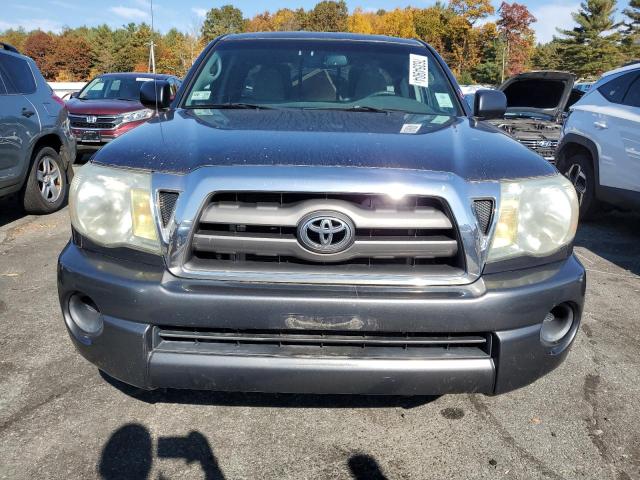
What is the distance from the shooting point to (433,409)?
262 cm

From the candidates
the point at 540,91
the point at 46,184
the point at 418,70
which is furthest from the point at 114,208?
the point at 540,91

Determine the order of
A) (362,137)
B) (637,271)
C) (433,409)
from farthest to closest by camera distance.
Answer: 1. (637,271)
2. (433,409)
3. (362,137)

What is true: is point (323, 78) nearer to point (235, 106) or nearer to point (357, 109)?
point (357, 109)

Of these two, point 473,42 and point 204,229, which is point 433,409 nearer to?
point 204,229

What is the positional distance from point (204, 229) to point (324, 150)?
526mm

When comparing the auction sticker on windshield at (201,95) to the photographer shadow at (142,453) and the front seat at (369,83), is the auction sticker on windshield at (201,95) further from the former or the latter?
the photographer shadow at (142,453)

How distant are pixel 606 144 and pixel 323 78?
3.78 metres

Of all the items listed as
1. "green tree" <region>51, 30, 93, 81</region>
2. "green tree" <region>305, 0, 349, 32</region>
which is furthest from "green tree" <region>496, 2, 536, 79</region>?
"green tree" <region>51, 30, 93, 81</region>

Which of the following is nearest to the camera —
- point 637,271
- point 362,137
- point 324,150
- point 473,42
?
point 324,150

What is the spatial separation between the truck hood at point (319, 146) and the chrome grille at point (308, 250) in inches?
5.1

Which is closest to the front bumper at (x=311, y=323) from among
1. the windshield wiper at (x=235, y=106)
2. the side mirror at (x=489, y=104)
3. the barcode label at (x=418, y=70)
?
the windshield wiper at (x=235, y=106)

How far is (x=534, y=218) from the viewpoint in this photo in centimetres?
206

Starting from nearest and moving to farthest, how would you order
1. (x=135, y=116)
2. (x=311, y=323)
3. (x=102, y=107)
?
(x=311, y=323) → (x=102, y=107) → (x=135, y=116)

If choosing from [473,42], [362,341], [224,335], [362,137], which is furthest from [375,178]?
[473,42]
